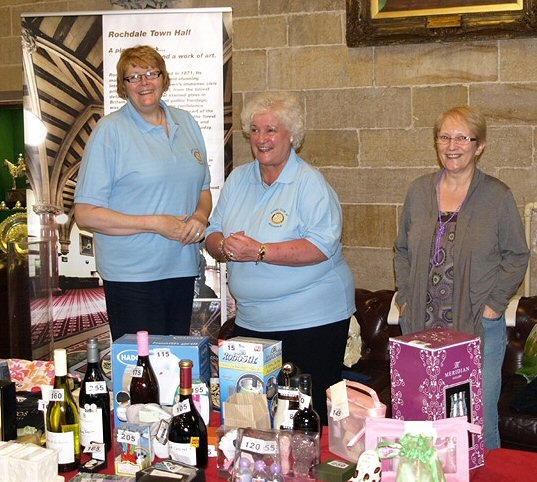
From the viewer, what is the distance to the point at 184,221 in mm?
2840

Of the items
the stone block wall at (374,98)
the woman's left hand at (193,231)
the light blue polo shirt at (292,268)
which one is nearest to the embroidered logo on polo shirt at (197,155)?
the woman's left hand at (193,231)

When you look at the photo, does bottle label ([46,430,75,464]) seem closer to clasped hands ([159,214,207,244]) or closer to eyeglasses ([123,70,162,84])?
clasped hands ([159,214,207,244])

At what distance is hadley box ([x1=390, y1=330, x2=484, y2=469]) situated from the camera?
1775 mm

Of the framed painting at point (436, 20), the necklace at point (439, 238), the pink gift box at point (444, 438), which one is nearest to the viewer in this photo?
the pink gift box at point (444, 438)

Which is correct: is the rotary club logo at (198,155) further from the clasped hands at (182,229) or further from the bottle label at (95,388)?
the bottle label at (95,388)

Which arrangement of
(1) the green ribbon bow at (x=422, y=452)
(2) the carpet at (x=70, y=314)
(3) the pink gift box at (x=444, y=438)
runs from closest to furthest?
(1) the green ribbon bow at (x=422, y=452)
(3) the pink gift box at (x=444, y=438)
(2) the carpet at (x=70, y=314)

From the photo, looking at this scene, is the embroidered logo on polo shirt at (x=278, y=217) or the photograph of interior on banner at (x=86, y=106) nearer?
the embroidered logo on polo shirt at (x=278, y=217)

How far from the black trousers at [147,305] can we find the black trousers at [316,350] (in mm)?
365

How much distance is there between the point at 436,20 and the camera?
4004mm

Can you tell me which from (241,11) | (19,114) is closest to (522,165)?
(241,11)

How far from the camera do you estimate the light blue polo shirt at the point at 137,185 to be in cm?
279

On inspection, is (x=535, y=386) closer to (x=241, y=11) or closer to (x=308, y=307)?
(x=308, y=307)

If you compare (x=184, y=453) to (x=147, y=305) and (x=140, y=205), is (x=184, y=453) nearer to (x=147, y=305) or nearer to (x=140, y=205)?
(x=147, y=305)

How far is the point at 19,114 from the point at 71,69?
3.19 m
